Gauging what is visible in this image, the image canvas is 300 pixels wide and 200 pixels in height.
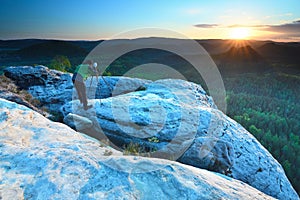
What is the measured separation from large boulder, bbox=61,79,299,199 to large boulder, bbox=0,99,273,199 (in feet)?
9.20

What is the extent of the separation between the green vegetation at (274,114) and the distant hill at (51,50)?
219 feet

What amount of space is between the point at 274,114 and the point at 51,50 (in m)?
85.6

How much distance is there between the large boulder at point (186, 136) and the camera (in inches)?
339

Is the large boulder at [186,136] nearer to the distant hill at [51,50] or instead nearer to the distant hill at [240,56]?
the distant hill at [51,50]

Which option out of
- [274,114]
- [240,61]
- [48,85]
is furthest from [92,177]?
[240,61]

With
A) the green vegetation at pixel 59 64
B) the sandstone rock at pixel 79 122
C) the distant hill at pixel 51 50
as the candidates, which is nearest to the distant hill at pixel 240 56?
the distant hill at pixel 51 50

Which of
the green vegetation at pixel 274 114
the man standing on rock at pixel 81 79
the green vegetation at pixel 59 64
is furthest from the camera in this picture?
the green vegetation at pixel 59 64

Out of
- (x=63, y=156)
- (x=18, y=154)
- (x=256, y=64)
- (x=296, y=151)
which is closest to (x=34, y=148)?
(x=18, y=154)

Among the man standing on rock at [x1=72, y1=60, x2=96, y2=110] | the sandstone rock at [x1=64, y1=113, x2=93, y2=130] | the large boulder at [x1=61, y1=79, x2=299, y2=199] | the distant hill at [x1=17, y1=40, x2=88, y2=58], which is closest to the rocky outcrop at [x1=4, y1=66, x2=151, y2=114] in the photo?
the man standing on rock at [x1=72, y1=60, x2=96, y2=110]

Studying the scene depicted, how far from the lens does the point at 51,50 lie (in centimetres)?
8994

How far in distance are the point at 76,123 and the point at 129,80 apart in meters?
10.1

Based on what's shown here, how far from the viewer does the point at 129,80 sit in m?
19.2

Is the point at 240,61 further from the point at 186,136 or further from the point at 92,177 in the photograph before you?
the point at 92,177

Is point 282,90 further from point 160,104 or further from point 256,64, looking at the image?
point 160,104
